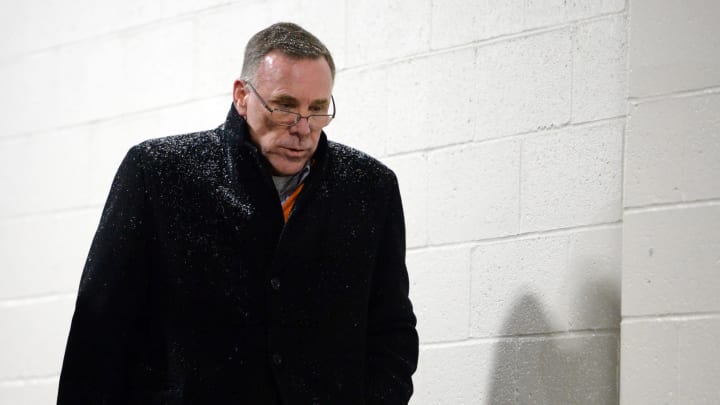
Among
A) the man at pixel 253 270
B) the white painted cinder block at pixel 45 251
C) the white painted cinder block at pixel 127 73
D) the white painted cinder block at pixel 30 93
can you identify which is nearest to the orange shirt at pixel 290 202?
the man at pixel 253 270

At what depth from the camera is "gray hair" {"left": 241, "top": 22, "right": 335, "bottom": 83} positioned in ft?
8.25

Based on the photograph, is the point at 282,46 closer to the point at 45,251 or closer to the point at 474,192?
the point at 474,192

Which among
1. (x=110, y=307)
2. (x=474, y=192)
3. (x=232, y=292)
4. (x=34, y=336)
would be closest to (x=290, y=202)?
(x=232, y=292)

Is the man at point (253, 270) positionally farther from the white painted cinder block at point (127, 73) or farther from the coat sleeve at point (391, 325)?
the white painted cinder block at point (127, 73)

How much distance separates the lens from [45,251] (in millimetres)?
3703

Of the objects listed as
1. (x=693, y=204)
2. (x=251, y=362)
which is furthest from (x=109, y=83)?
(x=693, y=204)

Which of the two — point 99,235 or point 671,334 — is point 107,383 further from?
point 671,334

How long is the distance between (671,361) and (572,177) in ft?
1.57

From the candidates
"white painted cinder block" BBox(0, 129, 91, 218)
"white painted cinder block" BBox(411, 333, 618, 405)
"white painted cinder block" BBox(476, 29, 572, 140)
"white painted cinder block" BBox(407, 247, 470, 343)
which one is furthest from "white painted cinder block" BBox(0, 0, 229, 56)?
"white painted cinder block" BBox(411, 333, 618, 405)

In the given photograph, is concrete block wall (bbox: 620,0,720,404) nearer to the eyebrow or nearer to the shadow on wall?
the shadow on wall

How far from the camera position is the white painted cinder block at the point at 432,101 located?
3.00m

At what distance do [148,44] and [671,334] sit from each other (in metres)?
1.79

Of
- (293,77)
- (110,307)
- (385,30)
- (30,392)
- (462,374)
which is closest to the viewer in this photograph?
(110,307)

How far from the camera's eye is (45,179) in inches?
148
